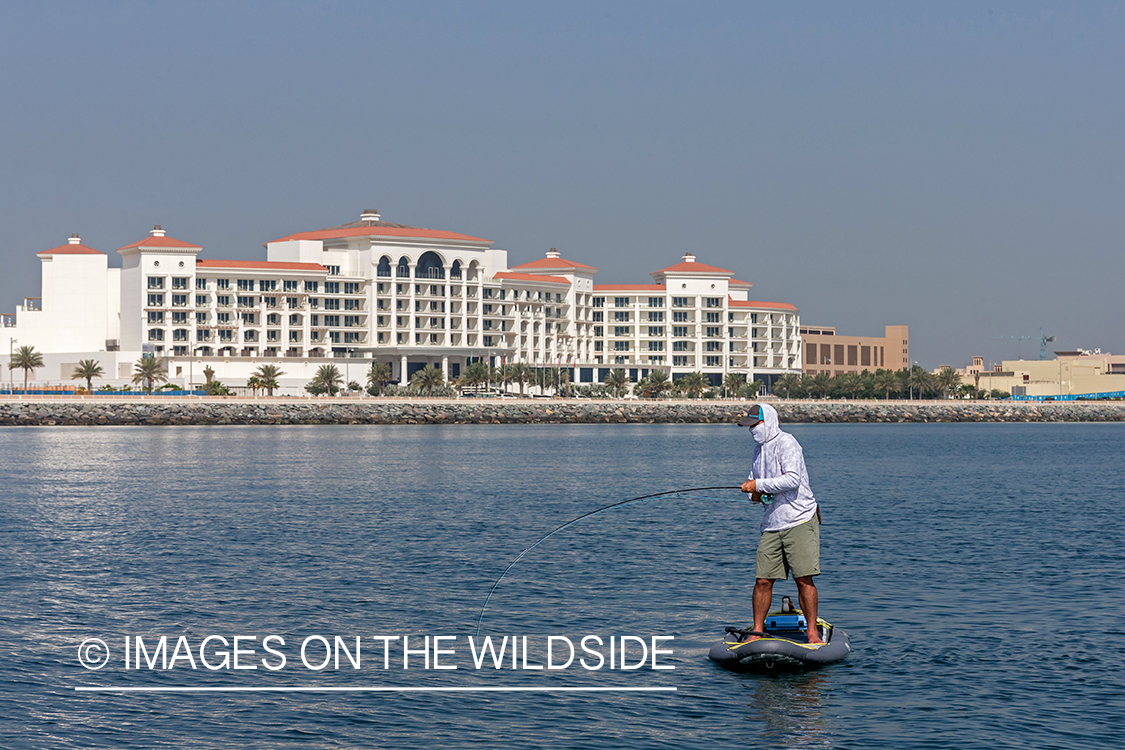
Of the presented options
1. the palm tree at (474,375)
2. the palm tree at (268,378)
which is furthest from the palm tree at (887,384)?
the palm tree at (268,378)

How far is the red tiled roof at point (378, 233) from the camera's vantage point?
167500 mm

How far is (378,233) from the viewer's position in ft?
547

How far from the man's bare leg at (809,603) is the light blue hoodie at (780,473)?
2.20 ft

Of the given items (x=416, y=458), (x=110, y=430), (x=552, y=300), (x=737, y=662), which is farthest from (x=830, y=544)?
(x=552, y=300)

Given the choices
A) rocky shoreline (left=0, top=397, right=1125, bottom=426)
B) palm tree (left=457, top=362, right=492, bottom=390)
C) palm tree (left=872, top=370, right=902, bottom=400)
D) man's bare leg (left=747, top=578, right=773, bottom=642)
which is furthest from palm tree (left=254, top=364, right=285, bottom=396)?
man's bare leg (left=747, top=578, right=773, bottom=642)

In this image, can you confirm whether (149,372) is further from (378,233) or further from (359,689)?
(359,689)

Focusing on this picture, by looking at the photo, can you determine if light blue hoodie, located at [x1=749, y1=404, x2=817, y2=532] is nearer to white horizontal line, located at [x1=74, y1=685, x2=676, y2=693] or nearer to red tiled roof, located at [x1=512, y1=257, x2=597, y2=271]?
white horizontal line, located at [x1=74, y1=685, x2=676, y2=693]

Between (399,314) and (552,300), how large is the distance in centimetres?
3086

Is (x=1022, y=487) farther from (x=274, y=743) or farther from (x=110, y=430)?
(x=110, y=430)

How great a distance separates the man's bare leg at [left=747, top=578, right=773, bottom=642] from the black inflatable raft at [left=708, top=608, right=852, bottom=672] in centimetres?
13

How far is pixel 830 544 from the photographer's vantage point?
27.3 m

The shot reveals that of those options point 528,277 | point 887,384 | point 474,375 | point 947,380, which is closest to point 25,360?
point 474,375

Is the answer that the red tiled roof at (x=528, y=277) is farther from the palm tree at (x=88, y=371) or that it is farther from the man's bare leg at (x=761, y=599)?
the man's bare leg at (x=761, y=599)

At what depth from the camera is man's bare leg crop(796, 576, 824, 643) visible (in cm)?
1328
